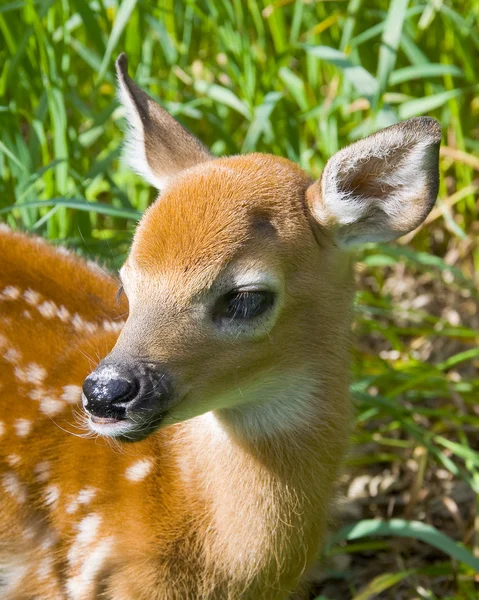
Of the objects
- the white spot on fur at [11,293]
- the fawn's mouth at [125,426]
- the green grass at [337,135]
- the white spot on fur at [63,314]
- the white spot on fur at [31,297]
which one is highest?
the fawn's mouth at [125,426]

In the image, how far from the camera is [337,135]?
4324 mm

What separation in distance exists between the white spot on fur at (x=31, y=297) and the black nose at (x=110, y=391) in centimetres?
82

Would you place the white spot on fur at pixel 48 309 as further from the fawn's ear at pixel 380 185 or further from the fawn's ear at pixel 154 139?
the fawn's ear at pixel 380 185

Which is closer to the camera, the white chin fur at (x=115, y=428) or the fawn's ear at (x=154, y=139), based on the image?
the white chin fur at (x=115, y=428)

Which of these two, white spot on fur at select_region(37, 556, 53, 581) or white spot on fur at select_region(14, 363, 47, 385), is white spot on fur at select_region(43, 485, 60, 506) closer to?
white spot on fur at select_region(37, 556, 53, 581)

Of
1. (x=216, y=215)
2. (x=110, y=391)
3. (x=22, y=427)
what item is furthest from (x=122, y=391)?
(x=22, y=427)

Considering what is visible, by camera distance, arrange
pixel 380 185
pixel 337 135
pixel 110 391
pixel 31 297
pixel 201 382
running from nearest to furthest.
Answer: pixel 110 391
pixel 201 382
pixel 380 185
pixel 31 297
pixel 337 135

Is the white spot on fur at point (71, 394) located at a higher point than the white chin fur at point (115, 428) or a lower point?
lower

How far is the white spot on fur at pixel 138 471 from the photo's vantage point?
2719 millimetres

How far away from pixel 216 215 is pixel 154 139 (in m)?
0.52

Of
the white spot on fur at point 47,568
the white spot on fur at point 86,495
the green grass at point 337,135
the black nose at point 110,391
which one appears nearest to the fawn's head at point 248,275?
the black nose at point 110,391

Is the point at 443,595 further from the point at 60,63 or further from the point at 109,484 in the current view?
the point at 60,63

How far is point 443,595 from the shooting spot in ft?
11.6

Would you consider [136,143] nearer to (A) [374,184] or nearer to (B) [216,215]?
(B) [216,215]
